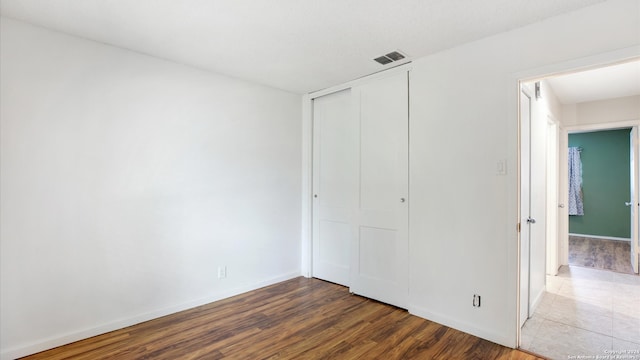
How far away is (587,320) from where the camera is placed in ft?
9.21

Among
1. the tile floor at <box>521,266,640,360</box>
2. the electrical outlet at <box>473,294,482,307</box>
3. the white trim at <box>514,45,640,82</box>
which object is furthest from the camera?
the electrical outlet at <box>473,294,482,307</box>

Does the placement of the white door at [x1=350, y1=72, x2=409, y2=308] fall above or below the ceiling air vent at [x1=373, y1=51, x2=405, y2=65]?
below

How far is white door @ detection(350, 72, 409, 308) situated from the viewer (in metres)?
3.10

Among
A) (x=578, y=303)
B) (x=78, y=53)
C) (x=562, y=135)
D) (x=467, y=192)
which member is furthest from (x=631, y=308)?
(x=78, y=53)

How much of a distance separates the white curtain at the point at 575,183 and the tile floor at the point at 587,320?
142 inches

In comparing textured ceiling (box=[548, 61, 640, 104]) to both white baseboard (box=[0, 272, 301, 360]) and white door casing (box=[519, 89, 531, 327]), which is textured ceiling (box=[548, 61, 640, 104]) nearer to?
white door casing (box=[519, 89, 531, 327])

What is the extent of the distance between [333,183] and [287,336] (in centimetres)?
199

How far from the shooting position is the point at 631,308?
3047 mm

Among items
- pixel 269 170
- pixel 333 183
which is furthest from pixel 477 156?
pixel 269 170

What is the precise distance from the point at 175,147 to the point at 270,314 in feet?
6.57

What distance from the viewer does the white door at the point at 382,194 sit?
122 inches

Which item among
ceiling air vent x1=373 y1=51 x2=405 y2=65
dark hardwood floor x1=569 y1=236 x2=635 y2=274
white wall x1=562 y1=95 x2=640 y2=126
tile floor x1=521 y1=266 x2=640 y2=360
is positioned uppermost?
ceiling air vent x1=373 y1=51 x2=405 y2=65

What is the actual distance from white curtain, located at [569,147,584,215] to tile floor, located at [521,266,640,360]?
142 inches

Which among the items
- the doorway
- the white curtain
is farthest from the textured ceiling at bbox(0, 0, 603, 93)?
the white curtain
